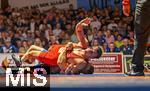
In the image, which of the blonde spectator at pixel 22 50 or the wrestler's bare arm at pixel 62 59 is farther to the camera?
the blonde spectator at pixel 22 50

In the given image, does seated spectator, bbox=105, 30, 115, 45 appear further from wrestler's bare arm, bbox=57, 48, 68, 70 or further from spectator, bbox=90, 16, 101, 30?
wrestler's bare arm, bbox=57, 48, 68, 70

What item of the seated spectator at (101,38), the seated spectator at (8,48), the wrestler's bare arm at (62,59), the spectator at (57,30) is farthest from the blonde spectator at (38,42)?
the wrestler's bare arm at (62,59)

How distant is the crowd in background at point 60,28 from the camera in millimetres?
10477

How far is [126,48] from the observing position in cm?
1014

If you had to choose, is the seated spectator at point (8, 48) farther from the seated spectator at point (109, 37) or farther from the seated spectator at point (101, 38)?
the seated spectator at point (109, 37)

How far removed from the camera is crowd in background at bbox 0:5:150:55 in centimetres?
1048

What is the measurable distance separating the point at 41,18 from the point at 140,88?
9150 mm

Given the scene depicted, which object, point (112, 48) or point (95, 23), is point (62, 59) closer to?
point (112, 48)

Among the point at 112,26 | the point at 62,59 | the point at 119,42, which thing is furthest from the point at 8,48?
the point at 62,59

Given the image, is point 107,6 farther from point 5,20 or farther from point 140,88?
point 140,88

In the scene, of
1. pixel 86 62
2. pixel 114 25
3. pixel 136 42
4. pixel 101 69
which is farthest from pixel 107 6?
pixel 136 42

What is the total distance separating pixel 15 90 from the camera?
10.5 ft

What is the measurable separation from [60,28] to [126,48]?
85.2 inches

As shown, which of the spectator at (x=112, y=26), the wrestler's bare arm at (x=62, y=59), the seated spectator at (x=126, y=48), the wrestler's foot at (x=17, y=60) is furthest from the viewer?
the spectator at (x=112, y=26)
